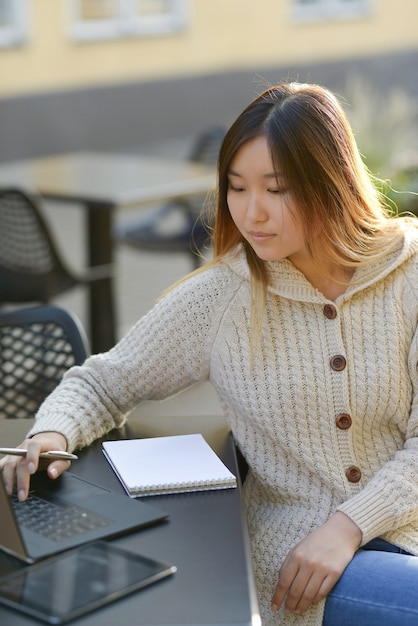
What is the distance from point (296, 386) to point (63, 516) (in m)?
0.50

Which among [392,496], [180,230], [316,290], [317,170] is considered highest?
[317,170]

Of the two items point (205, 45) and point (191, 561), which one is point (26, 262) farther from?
point (205, 45)

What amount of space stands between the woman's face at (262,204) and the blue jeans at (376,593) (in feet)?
1.74

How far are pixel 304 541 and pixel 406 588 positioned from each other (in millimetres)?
181

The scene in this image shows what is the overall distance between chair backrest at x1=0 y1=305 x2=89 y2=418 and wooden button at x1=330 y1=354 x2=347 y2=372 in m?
0.71

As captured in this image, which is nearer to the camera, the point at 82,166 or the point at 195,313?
the point at 195,313

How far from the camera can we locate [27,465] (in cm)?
181

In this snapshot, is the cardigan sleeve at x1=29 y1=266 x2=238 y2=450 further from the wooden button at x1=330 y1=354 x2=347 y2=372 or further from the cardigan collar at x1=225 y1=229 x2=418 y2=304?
the wooden button at x1=330 y1=354 x2=347 y2=372

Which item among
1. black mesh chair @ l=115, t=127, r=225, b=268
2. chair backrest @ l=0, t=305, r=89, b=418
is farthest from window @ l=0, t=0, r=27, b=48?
chair backrest @ l=0, t=305, r=89, b=418

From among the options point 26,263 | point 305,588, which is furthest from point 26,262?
point 305,588

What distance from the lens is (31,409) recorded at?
264 centimetres

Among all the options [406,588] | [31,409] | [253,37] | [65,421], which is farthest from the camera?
[253,37]

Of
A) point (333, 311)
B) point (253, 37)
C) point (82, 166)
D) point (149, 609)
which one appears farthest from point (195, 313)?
point (253, 37)

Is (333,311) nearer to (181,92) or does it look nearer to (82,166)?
(82,166)
